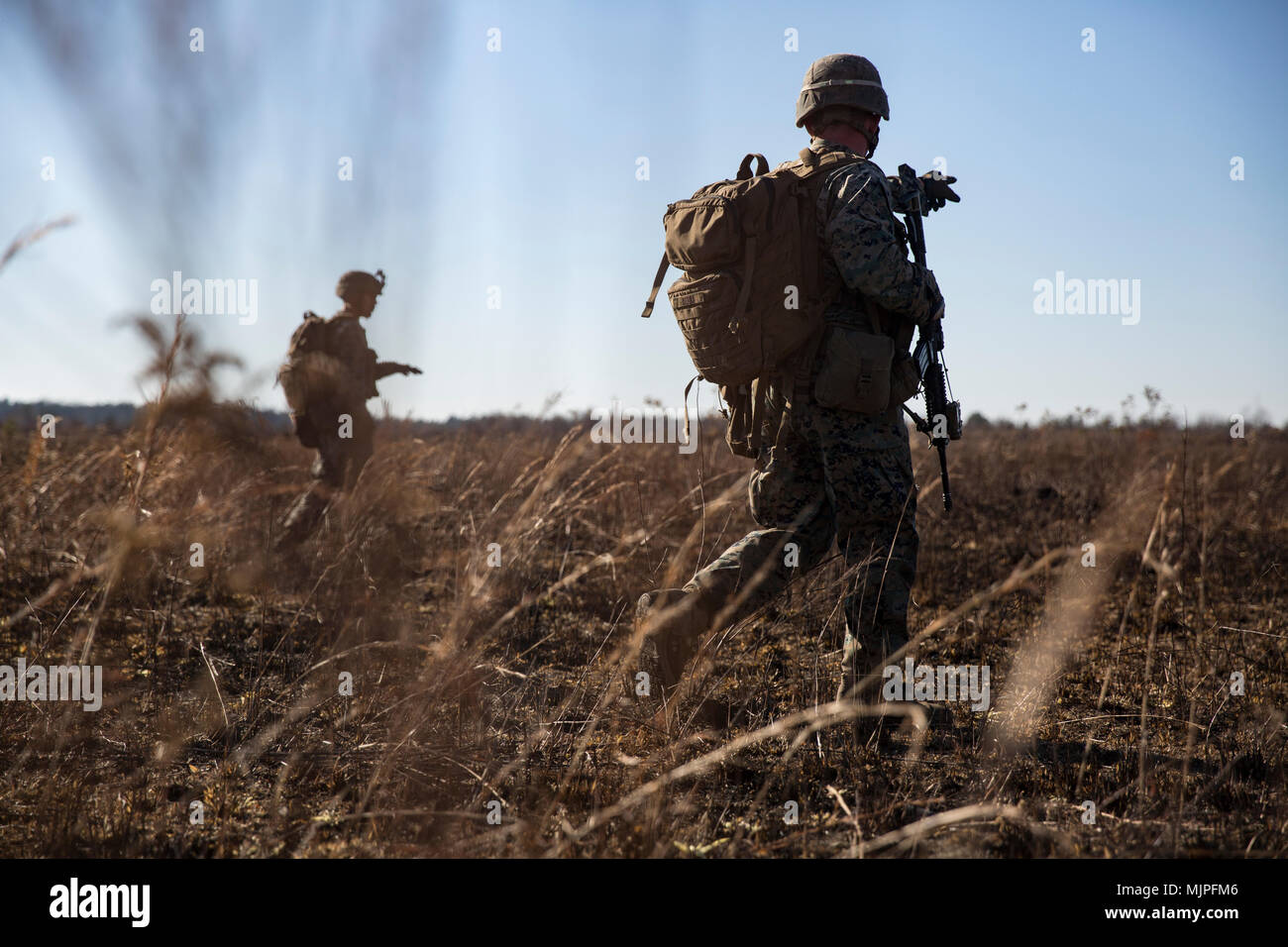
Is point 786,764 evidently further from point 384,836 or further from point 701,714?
point 384,836

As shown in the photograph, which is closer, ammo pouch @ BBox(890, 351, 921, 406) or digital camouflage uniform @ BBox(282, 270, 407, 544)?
ammo pouch @ BBox(890, 351, 921, 406)

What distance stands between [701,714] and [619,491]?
117 inches

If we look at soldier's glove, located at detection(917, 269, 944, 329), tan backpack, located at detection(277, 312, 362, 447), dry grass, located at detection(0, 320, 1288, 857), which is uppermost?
tan backpack, located at detection(277, 312, 362, 447)

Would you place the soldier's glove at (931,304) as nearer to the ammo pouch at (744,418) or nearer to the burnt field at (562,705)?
the ammo pouch at (744,418)

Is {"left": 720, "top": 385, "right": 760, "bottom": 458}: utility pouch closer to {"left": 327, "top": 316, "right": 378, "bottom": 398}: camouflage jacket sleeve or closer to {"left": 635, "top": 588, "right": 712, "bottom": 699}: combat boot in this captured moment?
{"left": 635, "top": 588, "right": 712, "bottom": 699}: combat boot

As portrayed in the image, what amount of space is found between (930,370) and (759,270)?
76 centimetres

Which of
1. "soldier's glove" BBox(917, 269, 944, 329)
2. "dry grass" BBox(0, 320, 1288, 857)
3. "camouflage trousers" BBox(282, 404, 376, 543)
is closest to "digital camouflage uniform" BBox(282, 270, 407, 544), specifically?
"camouflage trousers" BBox(282, 404, 376, 543)

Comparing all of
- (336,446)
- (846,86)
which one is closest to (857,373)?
(846,86)

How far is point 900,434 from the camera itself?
2945 mm

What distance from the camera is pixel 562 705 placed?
3.03 meters

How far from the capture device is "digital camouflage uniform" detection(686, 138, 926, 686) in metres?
2.74

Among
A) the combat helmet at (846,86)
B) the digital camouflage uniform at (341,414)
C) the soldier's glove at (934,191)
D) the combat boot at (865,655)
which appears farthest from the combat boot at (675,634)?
the digital camouflage uniform at (341,414)

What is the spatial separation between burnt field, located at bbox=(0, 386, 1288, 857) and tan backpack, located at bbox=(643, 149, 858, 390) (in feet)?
1.59
